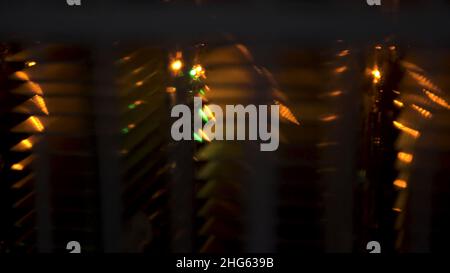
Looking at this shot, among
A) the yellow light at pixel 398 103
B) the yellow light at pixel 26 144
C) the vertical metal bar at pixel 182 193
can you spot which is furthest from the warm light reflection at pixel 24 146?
the yellow light at pixel 398 103

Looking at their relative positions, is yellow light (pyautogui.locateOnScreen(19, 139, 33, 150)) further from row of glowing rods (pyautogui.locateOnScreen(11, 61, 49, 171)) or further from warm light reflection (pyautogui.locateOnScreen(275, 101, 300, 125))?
warm light reflection (pyautogui.locateOnScreen(275, 101, 300, 125))

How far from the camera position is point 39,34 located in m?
1.01

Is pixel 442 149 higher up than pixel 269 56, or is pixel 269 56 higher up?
pixel 269 56

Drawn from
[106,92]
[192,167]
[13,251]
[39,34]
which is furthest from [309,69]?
[13,251]

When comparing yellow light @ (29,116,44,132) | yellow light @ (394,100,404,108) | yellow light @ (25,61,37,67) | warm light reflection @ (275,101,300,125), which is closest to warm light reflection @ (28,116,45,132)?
yellow light @ (29,116,44,132)

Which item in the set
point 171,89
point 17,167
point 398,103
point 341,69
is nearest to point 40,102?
point 17,167

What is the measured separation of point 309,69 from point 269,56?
9 centimetres

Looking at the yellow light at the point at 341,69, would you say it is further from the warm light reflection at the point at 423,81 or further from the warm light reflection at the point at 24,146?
the warm light reflection at the point at 24,146

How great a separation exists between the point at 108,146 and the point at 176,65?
23 cm

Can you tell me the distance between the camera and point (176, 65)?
100 centimetres

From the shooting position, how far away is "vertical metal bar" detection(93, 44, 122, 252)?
103cm

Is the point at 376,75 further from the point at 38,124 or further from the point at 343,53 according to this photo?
the point at 38,124
